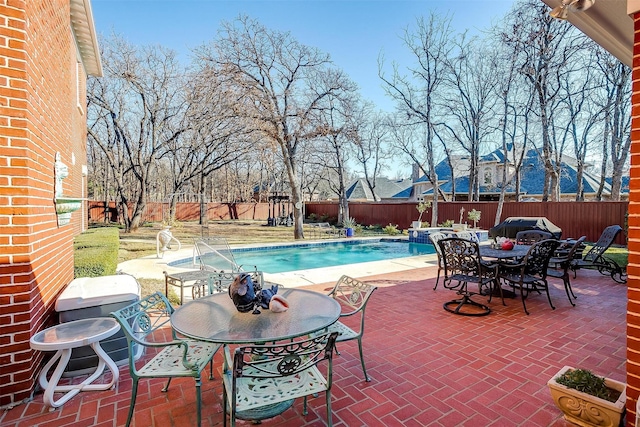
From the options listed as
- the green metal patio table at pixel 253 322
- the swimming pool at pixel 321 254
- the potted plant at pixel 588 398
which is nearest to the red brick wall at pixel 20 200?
the green metal patio table at pixel 253 322

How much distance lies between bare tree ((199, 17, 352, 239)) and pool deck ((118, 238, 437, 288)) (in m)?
6.36

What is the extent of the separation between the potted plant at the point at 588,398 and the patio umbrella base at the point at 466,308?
209cm

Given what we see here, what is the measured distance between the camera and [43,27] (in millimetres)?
2902

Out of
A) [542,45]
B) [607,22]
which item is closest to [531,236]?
[607,22]

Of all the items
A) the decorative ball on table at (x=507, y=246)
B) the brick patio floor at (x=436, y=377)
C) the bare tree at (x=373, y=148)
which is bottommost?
the brick patio floor at (x=436, y=377)

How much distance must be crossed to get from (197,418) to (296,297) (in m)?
1.10

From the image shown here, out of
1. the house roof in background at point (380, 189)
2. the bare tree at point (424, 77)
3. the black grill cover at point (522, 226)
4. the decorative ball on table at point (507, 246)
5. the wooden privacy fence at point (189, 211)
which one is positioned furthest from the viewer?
the house roof in background at point (380, 189)

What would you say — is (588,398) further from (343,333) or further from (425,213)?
(425,213)

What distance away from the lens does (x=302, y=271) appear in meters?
7.37

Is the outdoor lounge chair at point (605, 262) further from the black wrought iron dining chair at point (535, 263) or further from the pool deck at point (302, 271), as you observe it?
the pool deck at point (302, 271)

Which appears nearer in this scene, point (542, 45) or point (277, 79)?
point (542, 45)

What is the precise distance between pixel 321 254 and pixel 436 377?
30.8 ft

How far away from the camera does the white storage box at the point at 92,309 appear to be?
2803 mm

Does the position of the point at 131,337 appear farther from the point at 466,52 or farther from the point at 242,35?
the point at 466,52
